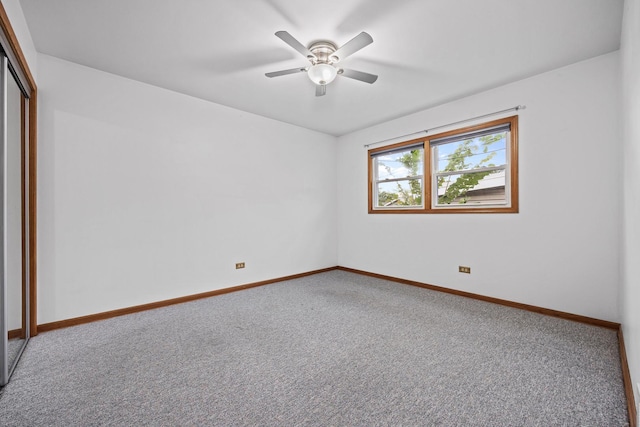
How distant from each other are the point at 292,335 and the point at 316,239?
254 cm

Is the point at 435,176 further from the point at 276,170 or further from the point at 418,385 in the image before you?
the point at 418,385

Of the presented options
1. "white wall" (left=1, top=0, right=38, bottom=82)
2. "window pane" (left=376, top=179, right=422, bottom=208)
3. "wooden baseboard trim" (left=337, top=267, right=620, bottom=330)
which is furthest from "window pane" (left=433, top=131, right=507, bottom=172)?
"white wall" (left=1, top=0, right=38, bottom=82)

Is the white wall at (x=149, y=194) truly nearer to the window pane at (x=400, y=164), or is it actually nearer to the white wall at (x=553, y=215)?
the window pane at (x=400, y=164)

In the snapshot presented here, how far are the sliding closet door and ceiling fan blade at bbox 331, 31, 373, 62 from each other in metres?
2.27

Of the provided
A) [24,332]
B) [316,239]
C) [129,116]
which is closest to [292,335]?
[24,332]

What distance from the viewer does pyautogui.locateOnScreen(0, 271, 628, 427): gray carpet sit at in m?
1.46

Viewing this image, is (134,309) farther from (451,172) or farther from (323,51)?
(451,172)

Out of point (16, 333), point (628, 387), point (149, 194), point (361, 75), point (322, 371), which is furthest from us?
point (149, 194)

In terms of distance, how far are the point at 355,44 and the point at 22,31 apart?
2.49m

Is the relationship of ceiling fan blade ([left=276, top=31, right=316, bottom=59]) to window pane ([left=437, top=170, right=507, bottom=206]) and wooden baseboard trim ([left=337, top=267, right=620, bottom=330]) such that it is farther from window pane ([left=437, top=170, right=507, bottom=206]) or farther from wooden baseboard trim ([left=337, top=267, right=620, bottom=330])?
wooden baseboard trim ([left=337, top=267, right=620, bottom=330])

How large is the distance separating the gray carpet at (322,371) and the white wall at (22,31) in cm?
233

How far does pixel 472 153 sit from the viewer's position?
3.57 m

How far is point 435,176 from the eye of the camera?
3914 mm

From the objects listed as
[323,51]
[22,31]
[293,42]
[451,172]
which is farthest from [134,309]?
[451,172]
